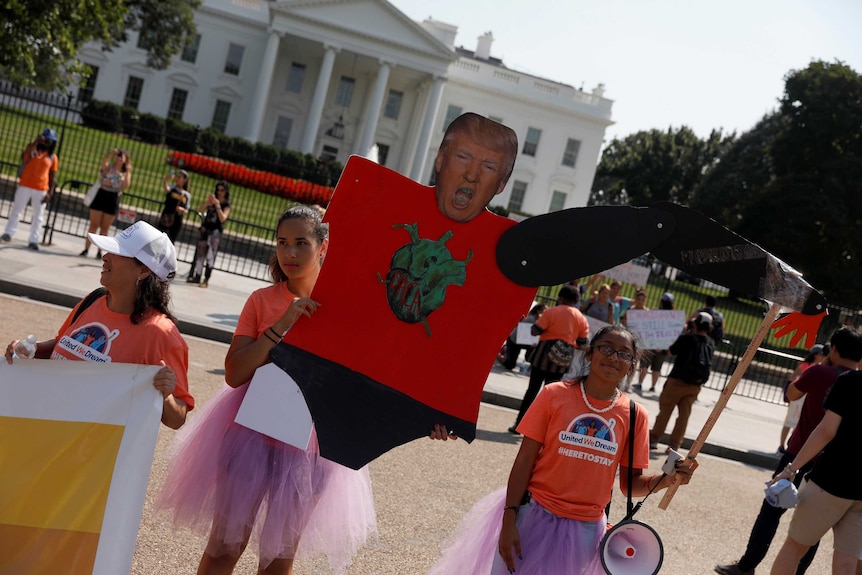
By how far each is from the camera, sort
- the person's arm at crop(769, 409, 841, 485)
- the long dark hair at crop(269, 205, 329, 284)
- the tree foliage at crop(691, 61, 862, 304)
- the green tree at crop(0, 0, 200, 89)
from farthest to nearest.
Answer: the tree foliage at crop(691, 61, 862, 304) < the green tree at crop(0, 0, 200, 89) < the person's arm at crop(769, 409, 841, 485) < the long dark hair at crop(269, 205, 329, 284)

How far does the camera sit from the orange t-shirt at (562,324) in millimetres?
9672

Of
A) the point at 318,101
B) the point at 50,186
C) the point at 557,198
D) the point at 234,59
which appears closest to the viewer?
the point at 50,186

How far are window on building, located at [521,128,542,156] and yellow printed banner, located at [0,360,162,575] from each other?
64118 millimetres

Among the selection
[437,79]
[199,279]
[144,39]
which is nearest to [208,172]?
[199,279]

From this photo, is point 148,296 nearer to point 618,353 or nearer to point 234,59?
point 618,353

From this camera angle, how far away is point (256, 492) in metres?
3.55

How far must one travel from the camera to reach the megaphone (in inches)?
144

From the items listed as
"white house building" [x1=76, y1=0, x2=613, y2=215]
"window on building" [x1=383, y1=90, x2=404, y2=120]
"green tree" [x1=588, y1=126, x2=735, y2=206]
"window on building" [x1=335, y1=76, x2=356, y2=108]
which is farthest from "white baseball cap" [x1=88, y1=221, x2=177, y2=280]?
"green tree" [x1=588, y1=126, x2=735, y2=206]

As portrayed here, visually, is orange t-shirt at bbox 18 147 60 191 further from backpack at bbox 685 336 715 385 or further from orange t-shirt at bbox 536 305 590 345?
backpack at bbox 685 336 715 385

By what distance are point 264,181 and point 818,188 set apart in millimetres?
25981

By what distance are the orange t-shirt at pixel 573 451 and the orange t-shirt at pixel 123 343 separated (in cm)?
140

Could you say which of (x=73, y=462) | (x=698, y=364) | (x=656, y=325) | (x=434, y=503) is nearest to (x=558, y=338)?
(x=698, y=364)

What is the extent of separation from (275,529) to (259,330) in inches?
29.8

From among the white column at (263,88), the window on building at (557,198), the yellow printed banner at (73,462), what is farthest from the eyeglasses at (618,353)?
the window on building at (557,198)
